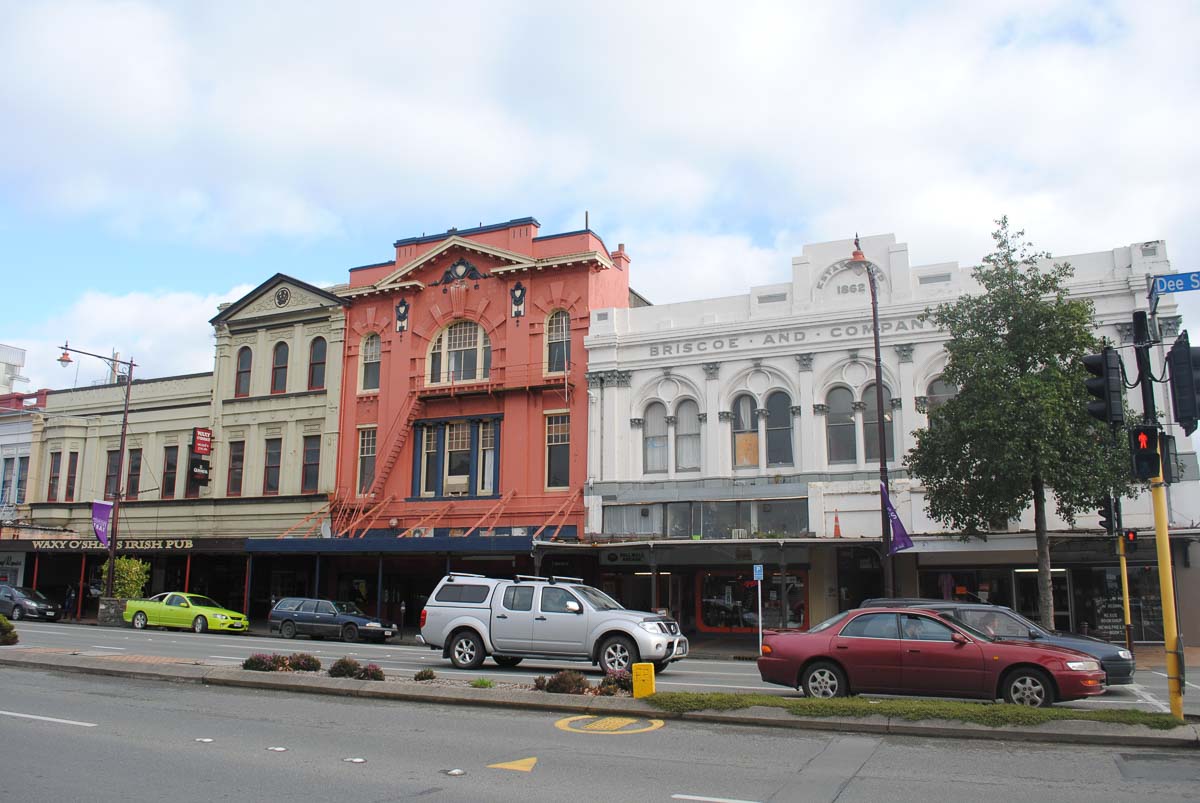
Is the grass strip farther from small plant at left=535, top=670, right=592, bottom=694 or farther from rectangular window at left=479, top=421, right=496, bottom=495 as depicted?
rectangular window at left=479, top=421, right=496, bottom=495

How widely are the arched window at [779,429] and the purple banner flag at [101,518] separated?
24.0 m

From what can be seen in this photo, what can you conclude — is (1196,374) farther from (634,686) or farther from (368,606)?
(368,606)

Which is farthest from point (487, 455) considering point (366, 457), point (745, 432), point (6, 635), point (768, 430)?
point (6, 635)

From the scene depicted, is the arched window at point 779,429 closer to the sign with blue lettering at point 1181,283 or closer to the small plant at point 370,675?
the small plant at point 370,675

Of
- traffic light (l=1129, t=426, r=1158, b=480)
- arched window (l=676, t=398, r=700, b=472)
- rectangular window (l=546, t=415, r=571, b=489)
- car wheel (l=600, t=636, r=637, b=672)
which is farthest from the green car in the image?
traffic light (l=1129, t=426, r=1158, b=480)

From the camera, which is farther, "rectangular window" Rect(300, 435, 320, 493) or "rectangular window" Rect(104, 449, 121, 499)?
"rectangular window" Rect(104, 449, 121, 499)

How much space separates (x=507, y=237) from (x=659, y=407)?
28.0ft

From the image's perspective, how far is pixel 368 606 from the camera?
36.2 meters

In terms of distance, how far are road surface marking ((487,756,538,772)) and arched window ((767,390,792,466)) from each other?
68.3 ft

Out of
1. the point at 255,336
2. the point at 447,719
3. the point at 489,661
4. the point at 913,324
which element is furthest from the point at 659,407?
the point at 447,719

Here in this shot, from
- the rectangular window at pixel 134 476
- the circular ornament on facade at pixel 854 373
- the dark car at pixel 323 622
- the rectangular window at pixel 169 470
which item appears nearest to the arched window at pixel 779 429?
the circular ornament on facade at pixel 854 373

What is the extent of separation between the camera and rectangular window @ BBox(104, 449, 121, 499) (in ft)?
136

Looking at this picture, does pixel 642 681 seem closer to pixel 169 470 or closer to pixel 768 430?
pixel 768 430

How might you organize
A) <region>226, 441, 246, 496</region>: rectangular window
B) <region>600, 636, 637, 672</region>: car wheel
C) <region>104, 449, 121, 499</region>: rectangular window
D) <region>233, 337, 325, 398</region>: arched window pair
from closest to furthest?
<region>600, 636, 637, 672</region>: car wheel < <region>233, 337, 325, 398</region>: arched window pair < <region>226, 441, 246, 496</region>: rectangular window < <region>104, 449, 121, 499</region>: rectangular window
